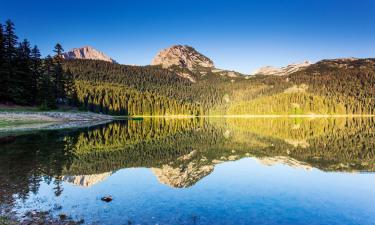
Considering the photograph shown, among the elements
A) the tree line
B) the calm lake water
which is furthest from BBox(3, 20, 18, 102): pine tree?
the calm lake water

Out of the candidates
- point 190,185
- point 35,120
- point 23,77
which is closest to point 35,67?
point 23,77

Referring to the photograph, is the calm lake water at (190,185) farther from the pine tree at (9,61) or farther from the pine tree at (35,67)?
the pine tree at (35,67)

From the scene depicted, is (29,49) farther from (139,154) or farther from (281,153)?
(281,153)

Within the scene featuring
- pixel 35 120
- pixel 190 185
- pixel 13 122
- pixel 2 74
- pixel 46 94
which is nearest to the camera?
pixel 190 185

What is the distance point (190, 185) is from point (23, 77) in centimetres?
8463

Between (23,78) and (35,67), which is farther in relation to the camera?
(35,67)

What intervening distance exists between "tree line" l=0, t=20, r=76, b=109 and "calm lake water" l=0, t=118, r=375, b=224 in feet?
160

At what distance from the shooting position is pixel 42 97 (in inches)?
3489

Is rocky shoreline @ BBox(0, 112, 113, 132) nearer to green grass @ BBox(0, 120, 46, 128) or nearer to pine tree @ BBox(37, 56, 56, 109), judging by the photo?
green grass @ BBox(0, 120, 46, 128)

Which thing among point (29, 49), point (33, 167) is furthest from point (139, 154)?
point (29, 49)

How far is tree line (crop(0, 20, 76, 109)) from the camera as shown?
79.9 metres

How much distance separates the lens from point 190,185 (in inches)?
885

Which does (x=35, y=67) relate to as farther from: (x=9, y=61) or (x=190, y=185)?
(x=190, y=185)

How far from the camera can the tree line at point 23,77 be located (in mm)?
79875
